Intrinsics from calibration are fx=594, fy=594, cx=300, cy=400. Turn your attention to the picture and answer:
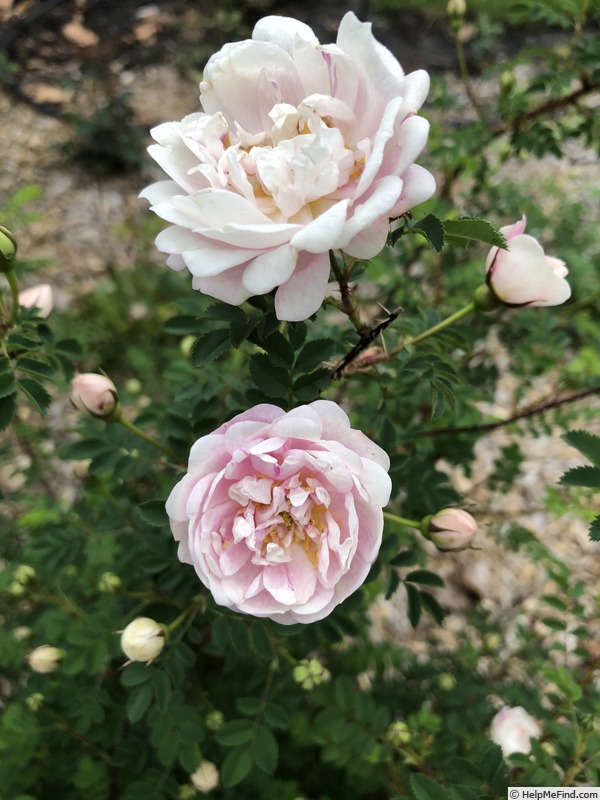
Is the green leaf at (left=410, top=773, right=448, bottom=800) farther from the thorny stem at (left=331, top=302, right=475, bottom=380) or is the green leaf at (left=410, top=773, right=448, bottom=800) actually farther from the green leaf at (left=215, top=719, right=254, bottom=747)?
the thorny stem at (left=331, top=302, right=475, bottom=380)

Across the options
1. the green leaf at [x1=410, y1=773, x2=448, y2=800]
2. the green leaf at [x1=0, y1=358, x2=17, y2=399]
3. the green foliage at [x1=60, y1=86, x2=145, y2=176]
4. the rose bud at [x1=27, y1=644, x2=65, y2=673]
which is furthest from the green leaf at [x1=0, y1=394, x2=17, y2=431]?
the green foliage at [x1=60, y1=86, x2=145, y2=176]

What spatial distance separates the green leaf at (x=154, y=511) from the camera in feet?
2.66

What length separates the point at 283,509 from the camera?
27.7 inches

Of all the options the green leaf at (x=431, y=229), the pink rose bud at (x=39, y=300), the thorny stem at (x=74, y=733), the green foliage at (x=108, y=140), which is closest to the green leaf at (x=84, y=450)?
the pink rose bud at (x=39, y=300)

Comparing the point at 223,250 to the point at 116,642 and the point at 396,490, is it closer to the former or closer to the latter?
the point at 396,490

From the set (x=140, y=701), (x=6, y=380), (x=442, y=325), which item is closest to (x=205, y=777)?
(x=140, y=701)

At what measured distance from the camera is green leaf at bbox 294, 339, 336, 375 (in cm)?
80

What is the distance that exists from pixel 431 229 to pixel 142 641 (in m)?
0.67

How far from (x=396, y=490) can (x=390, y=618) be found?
4.79 feet

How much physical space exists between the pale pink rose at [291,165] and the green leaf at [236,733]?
0.77 m

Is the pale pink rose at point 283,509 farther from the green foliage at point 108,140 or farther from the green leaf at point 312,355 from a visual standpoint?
the green foliage at point 108,140

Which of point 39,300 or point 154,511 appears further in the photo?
point 39,300

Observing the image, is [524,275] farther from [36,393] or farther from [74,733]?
[74,733]

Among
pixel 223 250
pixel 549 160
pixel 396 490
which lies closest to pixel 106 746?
pixel 396 490
